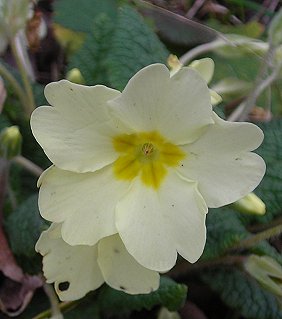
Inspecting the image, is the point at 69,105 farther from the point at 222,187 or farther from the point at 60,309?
the point at 60,309

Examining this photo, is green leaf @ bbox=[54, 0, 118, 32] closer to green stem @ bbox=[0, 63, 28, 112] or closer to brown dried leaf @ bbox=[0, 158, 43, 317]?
green stem @ bbox=[0, 63, 28, 112]

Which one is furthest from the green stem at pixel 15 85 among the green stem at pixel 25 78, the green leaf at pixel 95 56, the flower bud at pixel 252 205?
the flower bud at pixel 252 205

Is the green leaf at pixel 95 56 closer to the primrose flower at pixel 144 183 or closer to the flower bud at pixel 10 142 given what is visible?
the flower bud at pixel 10 142

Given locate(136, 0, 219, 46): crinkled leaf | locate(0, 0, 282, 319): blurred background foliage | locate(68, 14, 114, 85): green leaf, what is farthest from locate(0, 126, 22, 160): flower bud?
locate(136, 0, 219, 46): crinkled leaf

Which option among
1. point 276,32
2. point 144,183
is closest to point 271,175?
point 276,32

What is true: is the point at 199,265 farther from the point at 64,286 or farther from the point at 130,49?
the point at 130,49

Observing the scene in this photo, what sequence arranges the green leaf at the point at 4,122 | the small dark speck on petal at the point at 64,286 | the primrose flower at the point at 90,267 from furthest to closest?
1. the green leaf at the point at 4,122
2. the small dark speck on petal at the point at 64,286
3. the primrose flower at the point at 90,267

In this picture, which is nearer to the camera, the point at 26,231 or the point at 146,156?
the point at 146,156
